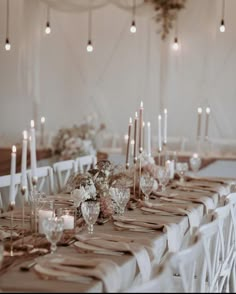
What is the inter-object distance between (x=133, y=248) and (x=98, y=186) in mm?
954

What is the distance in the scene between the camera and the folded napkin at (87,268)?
2335 mm

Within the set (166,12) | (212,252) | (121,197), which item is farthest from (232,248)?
(166,12)

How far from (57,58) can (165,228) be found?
6.54m

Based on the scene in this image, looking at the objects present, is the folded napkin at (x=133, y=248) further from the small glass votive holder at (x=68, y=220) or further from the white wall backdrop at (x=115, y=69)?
the white wall backdrop at (x=115, y=69)

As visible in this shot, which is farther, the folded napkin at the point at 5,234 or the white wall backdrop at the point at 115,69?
the white wall backdrop at the point at 115,69

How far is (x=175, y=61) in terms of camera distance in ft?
29.0

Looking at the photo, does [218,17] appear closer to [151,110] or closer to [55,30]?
[151,110]

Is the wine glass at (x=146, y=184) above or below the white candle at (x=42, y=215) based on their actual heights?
above

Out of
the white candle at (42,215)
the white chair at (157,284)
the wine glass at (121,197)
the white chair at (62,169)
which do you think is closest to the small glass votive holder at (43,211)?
the white candle at (42,215)

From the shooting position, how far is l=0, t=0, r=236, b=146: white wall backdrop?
865 centimetres

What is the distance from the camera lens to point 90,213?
10.3 ft

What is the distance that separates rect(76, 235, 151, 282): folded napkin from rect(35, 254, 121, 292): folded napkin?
22cm

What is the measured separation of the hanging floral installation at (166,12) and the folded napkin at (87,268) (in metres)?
6.68

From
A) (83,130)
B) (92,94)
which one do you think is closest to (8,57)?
(92,94)
